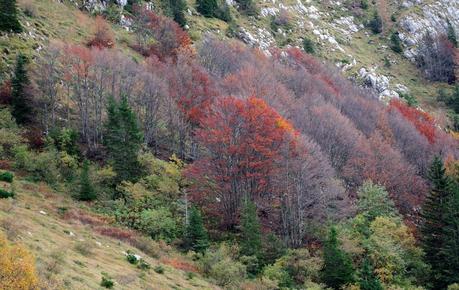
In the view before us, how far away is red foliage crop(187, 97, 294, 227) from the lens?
5141 centimetres

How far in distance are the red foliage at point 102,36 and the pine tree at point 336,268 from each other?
2029 inches

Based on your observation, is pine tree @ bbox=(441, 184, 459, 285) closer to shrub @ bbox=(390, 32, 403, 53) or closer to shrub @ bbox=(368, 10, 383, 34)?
shrub @ bbox=(390, 32, 403, 53)

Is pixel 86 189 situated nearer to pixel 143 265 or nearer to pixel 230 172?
pixel 230 172

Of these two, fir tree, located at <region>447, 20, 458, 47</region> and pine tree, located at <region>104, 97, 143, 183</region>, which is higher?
fir tree, located at <region>447, 20, 458, 47</region>

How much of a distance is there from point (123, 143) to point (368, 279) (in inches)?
1088

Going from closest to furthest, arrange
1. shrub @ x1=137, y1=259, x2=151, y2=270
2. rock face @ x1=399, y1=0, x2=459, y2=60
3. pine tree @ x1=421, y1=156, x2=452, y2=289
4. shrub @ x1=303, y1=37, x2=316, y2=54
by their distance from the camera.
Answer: shrub @ x1=137, y1=259, x2=151, y2=270 < pine tree @ x1=421, y1=156, x2=452, y2=289 < shrub @ x1=303, y1=37, x2=316, y2=54 < rock face @ x1=399, y1=0, x2=459, y2=60

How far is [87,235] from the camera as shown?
32.8 meters

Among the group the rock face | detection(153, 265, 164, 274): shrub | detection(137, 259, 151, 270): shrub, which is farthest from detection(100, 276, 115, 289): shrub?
the rock face

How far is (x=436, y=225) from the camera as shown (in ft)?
151

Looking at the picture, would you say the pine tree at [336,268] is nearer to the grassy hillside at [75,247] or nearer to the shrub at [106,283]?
the grassy hillside at [75,247]

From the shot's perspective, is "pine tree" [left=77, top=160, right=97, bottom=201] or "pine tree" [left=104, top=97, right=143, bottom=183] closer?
"pine tree" [left=77, top=160, right=97, bottom=201]

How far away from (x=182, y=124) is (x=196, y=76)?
10460mm

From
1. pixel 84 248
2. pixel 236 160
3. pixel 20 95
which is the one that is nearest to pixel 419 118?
pixel 236 160

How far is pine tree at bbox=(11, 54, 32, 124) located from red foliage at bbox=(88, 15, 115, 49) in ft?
68.2
